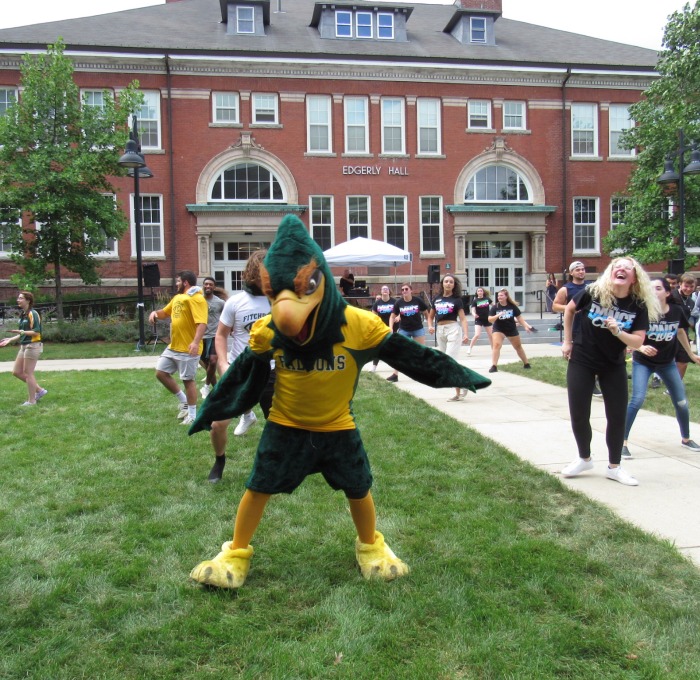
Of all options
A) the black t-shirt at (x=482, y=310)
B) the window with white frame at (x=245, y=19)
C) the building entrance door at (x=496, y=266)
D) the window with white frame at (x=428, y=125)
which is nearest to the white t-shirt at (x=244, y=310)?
the black t-shirt at (x=482, y=310)

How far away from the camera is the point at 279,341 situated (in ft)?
11.3

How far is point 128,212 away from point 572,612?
2712 centimetres

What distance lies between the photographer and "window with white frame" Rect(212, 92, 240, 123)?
28016mm

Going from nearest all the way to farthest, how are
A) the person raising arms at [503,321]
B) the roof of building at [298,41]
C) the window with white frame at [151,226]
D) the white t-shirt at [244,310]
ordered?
the white t-shirt at [244,310]
the person raising arms at [503,321]
the roof of building at [298,41]
the window with white frame at [151,226]

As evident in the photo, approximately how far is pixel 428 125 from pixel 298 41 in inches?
271

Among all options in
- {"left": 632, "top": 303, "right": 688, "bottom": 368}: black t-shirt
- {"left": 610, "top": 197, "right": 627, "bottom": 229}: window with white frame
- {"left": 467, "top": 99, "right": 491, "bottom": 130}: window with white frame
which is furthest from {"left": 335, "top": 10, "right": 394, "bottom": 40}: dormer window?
{"left": 632, "top": 303, "right": 688, "bottom": 368}: black t-shirt

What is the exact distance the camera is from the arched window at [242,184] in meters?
28.3

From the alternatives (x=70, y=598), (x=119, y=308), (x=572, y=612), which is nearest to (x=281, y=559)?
(x=70, y=598)

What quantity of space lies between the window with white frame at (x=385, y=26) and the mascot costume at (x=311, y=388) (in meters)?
30.0

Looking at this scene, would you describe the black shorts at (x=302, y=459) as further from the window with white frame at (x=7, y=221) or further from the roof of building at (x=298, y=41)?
the roof of building at (x=298, y=41)

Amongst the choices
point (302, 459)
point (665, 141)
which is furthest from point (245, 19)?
point (302, 459)

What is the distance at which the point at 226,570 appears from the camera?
354cm

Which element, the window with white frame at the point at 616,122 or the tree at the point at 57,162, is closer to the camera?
the tree at the point at 57,162

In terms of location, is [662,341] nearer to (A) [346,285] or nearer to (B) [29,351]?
(B) [29,351]
